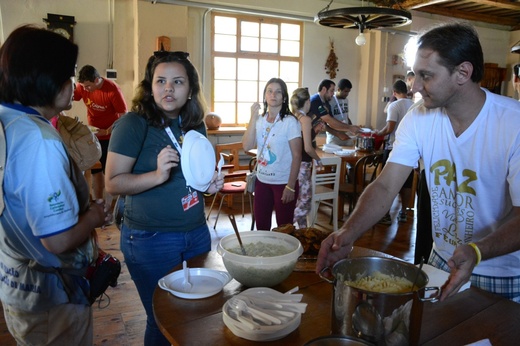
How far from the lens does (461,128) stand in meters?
1.50

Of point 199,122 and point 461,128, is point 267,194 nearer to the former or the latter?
point 199,122

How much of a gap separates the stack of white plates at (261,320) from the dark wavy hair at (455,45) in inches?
36.7

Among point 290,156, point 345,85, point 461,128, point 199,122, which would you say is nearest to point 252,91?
point 345,85

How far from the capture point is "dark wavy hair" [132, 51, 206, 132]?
1768 mm

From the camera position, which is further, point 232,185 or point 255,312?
point 232,185

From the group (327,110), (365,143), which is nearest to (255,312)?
(365,143)

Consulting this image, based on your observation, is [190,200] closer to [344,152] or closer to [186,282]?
[186,282]

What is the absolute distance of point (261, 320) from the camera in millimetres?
1079

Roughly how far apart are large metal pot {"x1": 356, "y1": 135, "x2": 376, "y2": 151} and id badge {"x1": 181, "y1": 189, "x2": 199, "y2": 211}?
3.97 m

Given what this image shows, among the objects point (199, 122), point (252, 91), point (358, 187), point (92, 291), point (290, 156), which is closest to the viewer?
point (92, 291)

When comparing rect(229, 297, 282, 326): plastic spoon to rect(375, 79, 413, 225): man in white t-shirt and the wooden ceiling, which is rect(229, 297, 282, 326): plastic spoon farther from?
the wooden ceiling

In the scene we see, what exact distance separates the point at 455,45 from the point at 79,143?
5.76ft

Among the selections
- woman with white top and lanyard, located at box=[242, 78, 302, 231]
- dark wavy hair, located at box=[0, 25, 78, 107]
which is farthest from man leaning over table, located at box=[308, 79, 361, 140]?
dark wavy hair, located at box=[0, 25, 78, 107]

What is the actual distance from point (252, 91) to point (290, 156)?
14.6ft
